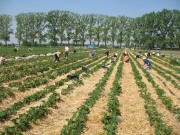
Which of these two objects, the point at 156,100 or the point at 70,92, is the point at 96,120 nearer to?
the point at 70,92

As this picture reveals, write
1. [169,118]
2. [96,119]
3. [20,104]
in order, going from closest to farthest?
1. [96,119]
2. [169,118]
3. [20,104]

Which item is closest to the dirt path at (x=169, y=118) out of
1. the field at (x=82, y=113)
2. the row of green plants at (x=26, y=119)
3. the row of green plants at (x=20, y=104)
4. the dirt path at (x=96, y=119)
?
Answer: the field at (x=82, y=113)

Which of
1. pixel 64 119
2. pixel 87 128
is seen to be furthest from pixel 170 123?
pixel 64 119

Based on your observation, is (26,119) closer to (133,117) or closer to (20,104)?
(20,104)

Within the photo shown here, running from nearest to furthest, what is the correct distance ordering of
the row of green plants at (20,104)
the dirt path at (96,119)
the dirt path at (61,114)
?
the dirt path at (61,114) → the dirt path at (96,119) → the row of green plants at (20,104)

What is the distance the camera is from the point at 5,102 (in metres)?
7.14

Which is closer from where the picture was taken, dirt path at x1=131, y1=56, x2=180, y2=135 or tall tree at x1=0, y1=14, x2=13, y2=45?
dirt path at x1=131, y1=56, x2=180, y2=135

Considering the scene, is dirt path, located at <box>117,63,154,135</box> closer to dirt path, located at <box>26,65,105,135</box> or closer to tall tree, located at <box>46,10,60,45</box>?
dirt path, located at <box>26,65,105,135</box>

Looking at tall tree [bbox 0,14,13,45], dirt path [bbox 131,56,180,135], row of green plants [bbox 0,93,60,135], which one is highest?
tall tree [bbox 0,14,13,45]

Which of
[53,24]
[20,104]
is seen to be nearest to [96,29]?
[53,24]

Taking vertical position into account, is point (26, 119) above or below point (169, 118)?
above

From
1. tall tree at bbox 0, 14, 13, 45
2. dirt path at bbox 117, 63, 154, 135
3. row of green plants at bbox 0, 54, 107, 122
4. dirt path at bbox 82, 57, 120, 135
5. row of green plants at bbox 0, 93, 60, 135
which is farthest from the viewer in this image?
tall tree at bbox 0, 14, 13, 45

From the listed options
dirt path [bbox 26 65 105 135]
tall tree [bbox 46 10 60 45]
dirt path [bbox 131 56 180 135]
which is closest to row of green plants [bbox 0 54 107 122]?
dirt path [bbox 26 65 105 135]

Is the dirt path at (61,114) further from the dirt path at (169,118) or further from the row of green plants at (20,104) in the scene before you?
the dirt path at (169,118)
